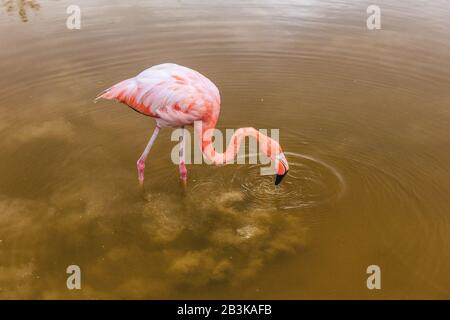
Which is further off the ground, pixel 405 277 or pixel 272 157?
pixel 272 157

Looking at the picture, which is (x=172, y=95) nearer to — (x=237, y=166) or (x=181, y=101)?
(x=181, y=101)

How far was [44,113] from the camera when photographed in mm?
8242

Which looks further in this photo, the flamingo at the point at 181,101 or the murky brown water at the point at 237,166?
the flamingo at the point at 181,101

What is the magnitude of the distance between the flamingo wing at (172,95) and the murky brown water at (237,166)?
1052mm

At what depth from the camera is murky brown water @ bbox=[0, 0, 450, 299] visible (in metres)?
5.44

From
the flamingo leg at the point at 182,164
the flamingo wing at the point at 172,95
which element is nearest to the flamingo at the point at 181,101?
the flamingo wing at the point at 172,95

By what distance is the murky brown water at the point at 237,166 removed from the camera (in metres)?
5.44

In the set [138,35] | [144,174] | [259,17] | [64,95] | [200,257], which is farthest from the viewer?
[259,17]

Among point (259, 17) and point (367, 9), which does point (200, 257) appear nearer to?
point (259, 17)

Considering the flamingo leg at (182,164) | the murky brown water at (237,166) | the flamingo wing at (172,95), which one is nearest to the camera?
the murky brown water at (237,166)

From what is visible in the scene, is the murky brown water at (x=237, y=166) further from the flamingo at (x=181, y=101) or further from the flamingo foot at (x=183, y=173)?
the flamingo at (x=181, y=101)

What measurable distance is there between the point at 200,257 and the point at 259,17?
7.55m
